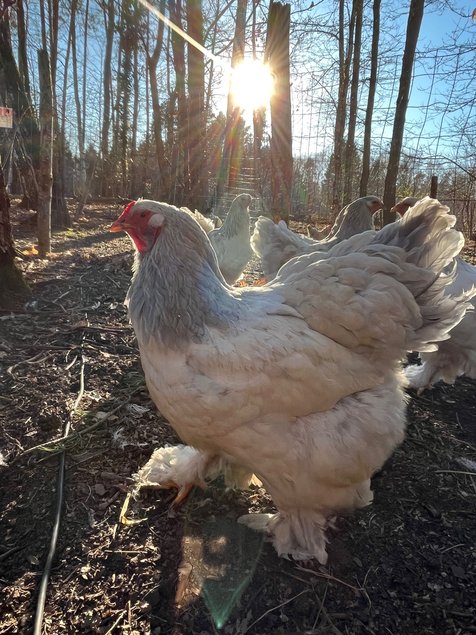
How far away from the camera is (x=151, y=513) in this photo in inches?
80.7

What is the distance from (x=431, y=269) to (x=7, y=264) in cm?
380

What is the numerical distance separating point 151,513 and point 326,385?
110 centimetres

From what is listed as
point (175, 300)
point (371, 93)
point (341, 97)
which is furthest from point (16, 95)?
point (175, 300)

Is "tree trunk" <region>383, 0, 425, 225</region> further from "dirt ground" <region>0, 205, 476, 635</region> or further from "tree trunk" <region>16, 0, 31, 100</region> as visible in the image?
"tree trunk" <region>16, 0, 31, 100</region>

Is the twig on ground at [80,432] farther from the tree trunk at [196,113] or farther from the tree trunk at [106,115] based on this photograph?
the tree trunk at [106,115]

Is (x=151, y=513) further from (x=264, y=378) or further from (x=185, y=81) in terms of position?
(x=185, y=81)

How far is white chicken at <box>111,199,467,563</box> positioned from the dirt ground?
0.61 ft

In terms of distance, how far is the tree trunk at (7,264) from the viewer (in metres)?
3.86

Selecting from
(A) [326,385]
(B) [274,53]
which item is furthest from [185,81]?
(A) [326,385]

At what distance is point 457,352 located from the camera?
3082 mm

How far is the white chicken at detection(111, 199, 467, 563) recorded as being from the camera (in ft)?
5.33

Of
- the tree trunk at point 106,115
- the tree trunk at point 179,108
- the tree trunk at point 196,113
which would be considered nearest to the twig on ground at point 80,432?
the tree trunk at point 196,113

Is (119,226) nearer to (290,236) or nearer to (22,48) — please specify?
(290,236)

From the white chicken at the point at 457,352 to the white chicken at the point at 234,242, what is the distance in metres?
2.31
